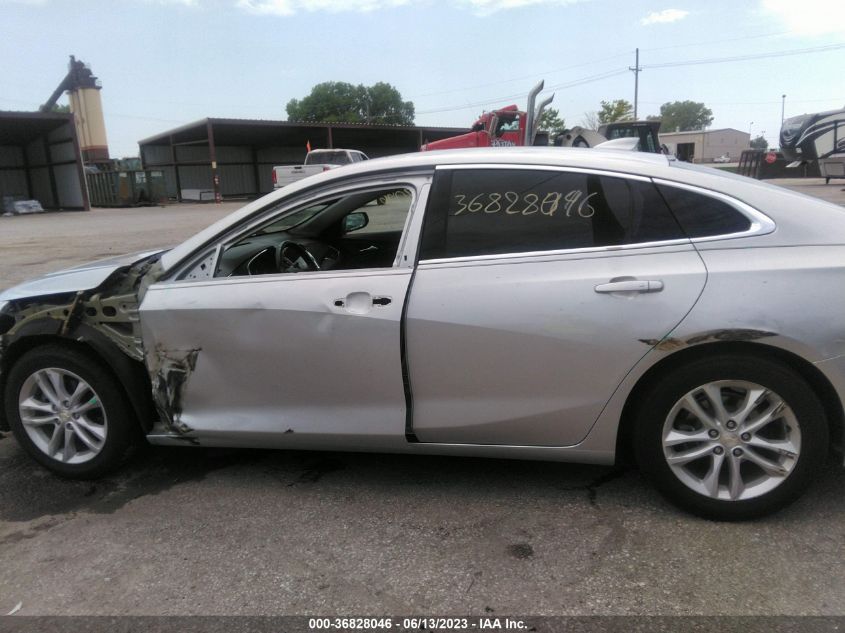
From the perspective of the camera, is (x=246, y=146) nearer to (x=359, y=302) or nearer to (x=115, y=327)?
(x=115, y=327)

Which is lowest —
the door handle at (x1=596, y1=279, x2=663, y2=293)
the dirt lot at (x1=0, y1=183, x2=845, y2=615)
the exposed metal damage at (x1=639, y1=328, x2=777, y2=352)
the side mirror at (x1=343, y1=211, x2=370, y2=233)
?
the dirt lot at (x1=0, y1=183, x2=845, y2=615)

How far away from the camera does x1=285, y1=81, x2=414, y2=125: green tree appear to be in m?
84.9

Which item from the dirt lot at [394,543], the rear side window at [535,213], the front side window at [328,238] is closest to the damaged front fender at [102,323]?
the front side window at [328,238]

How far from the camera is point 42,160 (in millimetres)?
34375

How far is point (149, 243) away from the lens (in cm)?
1401

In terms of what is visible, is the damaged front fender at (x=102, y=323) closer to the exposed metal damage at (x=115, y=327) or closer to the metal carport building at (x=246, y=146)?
the exposed metal damage at (x=115, y=327)

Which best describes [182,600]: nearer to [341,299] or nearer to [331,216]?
[341,299]

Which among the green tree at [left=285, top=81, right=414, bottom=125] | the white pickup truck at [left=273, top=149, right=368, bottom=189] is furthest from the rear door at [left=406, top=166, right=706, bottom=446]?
the green tree at [left=285, top=81, right=414, bottom=125]

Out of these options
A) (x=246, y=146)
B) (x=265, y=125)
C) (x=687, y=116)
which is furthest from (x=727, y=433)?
(x=687, y=116)

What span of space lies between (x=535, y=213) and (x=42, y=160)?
→ 38.8 meters

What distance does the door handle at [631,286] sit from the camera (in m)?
2.55

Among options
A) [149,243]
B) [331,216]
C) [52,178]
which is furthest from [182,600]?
[52,178]

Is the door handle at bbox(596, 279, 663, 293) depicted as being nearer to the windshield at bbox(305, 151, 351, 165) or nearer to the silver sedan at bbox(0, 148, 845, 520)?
the silver sedan at bbox(0, 148, 845, 520)

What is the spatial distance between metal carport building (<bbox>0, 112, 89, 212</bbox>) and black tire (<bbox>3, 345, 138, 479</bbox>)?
100ft
